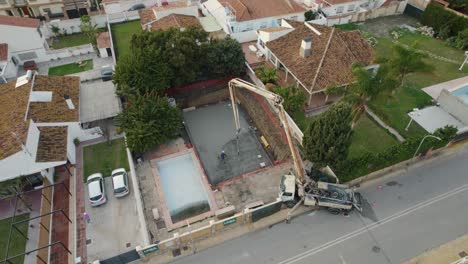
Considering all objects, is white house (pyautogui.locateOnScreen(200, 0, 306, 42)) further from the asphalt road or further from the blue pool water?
the asphalt road

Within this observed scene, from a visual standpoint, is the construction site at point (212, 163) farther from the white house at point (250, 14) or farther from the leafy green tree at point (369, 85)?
the white house at point (250, 14)

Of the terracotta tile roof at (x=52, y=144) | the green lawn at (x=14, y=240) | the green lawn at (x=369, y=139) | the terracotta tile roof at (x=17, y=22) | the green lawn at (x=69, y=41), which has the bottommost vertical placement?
the green lawn at (x=14, y=240)

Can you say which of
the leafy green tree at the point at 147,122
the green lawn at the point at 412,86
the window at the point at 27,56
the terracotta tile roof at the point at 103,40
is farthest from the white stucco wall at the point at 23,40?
the green lawn at the point at 412,86

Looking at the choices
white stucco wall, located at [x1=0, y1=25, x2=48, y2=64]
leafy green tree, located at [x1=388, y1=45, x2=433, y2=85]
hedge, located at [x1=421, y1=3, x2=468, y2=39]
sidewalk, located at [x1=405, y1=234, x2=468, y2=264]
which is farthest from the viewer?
hedge, located at [x1=421, y1=3, x2=468, y2=39]

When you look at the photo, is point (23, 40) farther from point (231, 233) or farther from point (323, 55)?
point (323, 55)

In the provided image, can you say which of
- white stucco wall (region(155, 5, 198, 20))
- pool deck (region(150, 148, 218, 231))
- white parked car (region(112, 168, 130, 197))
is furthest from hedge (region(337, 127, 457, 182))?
white stucco wall (region(155, 5, 198, 20))

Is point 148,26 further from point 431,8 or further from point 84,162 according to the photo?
point 431,8
